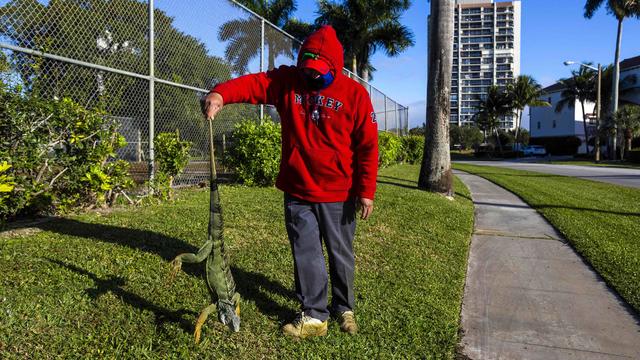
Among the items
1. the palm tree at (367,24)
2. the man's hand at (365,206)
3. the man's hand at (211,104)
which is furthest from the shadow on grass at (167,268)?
the palm tree at (367,24)

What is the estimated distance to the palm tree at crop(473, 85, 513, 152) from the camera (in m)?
67.6

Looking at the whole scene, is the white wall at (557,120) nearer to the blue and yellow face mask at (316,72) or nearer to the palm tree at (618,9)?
the palm tree at (618,9)

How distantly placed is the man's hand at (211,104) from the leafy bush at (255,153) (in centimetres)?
519

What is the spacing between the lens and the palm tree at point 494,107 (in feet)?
222

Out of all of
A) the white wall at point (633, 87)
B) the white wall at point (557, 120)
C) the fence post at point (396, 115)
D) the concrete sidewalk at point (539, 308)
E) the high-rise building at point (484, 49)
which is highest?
the high-rise building at point (484, 49)

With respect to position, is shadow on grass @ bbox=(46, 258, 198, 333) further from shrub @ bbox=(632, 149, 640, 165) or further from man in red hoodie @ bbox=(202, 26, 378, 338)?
shrub @ bbox=(632, 149, 640, 165)

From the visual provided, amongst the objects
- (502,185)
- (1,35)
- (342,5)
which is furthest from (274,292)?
(342,5)

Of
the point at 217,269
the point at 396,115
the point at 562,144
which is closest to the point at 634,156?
the point at 396,115

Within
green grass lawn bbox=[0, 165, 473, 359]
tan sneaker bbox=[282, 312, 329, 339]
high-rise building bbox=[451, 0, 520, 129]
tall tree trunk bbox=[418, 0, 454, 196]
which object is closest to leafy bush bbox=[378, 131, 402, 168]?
tall tree trunk bbox=[418, 0, 454, 196]

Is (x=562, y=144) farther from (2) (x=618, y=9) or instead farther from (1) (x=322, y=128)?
(1) (x=322, y=128)

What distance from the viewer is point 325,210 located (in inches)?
111

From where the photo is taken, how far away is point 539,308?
3.59 meters

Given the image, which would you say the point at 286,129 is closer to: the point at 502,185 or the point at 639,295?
the point at 639,295

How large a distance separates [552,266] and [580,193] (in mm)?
7606
